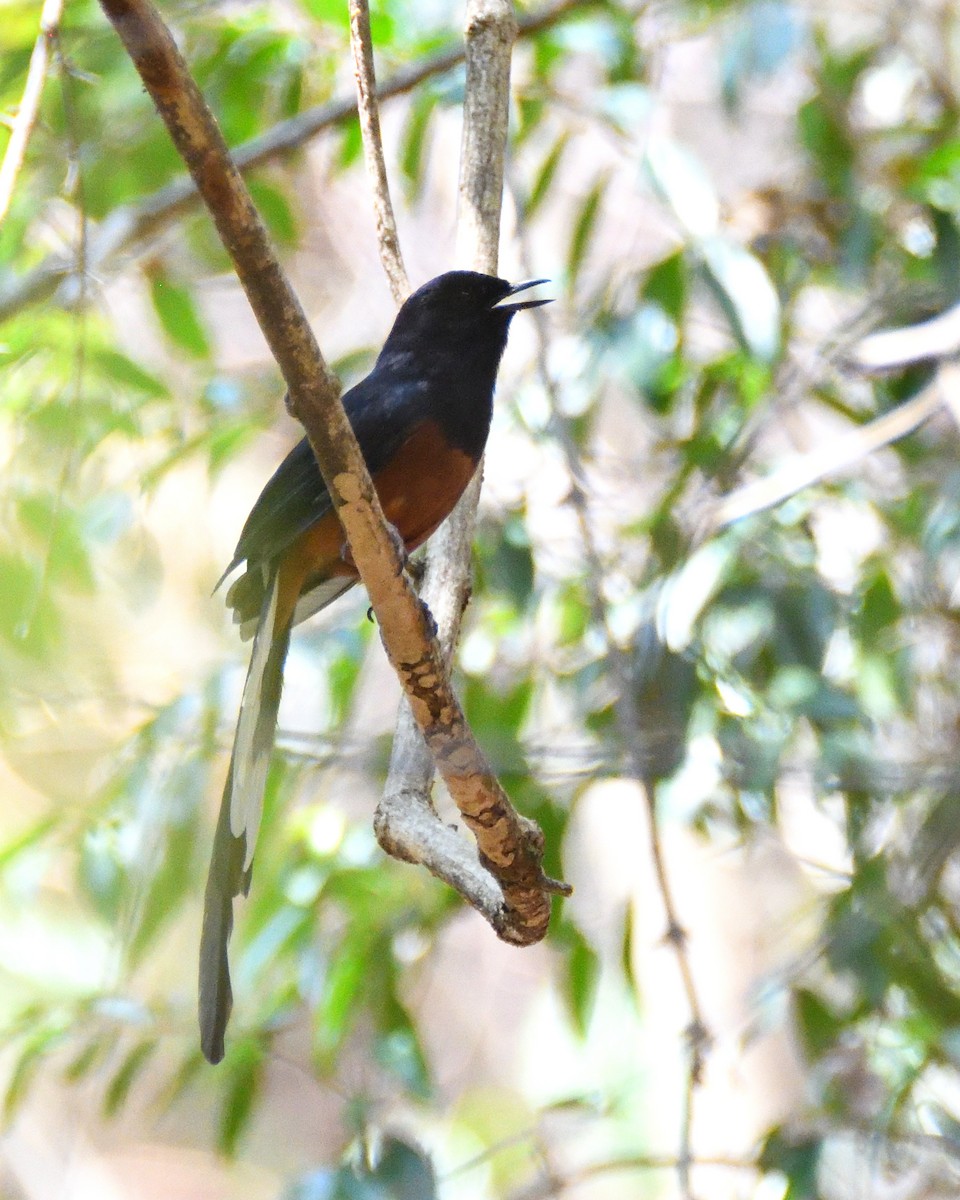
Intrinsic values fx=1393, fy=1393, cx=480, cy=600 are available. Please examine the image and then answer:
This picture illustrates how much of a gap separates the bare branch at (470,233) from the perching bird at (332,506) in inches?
3.1

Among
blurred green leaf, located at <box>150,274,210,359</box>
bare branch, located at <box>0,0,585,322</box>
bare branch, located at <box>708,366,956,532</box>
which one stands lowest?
bare branch, located at <box>708,366,956,532</box>

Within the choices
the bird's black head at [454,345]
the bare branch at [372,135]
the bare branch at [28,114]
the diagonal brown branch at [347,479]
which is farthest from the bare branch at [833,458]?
the bare branch at [28,114]

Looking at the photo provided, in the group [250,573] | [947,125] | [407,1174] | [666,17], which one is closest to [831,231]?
[947,125]

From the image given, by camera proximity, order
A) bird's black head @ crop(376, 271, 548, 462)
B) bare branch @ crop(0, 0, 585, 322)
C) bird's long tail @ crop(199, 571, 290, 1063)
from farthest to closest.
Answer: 1. bare branch @ crop(0, 0, 585, 322)
2. bird's black head @ crop(376, 271, 548, 462)
3. bird's long tail @ crop(199, 571, 290, 1063)

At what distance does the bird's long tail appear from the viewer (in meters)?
2.08

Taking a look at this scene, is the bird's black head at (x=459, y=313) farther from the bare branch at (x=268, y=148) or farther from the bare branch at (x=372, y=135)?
the bare branch at (x=268, y=148)

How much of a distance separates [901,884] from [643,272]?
1.62 m

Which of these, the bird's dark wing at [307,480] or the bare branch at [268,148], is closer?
the bird's dark wing at [307,480]

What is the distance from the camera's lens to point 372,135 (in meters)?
2.35

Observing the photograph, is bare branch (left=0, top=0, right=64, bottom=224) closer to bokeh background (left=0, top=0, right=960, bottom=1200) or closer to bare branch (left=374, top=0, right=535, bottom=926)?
bokeh background (left=0, top=0, right=960, bottom=1200)

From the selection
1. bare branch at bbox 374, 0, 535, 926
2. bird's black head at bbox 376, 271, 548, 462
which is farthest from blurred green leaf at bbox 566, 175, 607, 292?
bare branch at bbox 374, 0, 535, 926

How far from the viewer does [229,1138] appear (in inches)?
124

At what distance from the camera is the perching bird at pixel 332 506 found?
2238mm

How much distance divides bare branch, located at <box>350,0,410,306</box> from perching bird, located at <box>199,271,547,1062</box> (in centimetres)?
15
